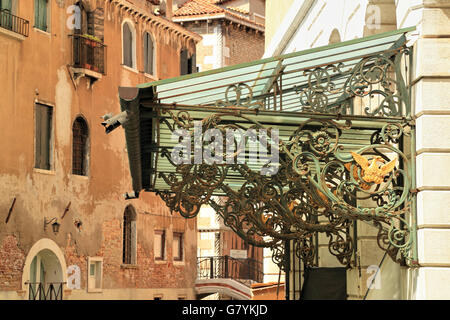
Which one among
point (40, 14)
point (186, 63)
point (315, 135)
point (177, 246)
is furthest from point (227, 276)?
point (315, 135)

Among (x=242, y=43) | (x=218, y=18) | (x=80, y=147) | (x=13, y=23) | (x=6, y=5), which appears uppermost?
(x=218, y=18)

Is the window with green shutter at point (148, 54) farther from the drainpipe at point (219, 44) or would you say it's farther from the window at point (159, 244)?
the drainpipe at point (219, 44)

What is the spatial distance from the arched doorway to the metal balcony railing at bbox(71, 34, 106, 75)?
572 centimetres

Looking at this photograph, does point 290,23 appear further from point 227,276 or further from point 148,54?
point 227,276

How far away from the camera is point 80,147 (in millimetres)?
30609

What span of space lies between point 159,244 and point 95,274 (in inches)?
198

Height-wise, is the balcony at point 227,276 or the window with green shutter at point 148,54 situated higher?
the window with green shutter at point 148,54

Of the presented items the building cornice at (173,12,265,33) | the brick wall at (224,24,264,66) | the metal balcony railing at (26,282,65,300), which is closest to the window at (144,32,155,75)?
the metal balcony railing at (26,282,65,300)

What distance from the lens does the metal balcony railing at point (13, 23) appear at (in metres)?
26.3

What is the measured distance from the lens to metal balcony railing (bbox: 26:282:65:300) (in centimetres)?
2697

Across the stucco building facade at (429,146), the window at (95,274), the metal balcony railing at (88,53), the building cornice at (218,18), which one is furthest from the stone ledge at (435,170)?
the building cornice at (218,18)

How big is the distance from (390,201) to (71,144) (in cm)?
2154
